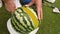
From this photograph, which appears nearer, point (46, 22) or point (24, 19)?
point (24, 19)

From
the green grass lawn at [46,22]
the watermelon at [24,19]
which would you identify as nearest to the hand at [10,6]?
the green grass lawn at [46,22]

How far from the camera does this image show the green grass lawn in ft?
5.56

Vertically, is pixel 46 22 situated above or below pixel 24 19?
below

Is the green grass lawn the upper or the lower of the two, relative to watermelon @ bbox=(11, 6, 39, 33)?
lower

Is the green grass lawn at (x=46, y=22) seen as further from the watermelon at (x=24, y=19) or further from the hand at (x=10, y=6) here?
the watermelon at (x=24, y=19)

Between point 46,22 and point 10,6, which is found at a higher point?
point 10,6

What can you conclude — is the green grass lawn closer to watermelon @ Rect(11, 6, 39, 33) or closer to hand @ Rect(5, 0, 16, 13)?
hand @ Rect(5, 0, 16, 13)

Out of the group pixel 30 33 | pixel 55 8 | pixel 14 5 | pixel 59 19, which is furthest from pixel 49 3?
pixel 30 33

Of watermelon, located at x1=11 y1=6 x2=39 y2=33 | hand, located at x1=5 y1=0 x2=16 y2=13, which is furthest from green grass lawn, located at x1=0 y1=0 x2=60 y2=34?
watermelon, located at x1=11 y1=6 x2=39 y2=33

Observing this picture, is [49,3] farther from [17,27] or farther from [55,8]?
[17,27]

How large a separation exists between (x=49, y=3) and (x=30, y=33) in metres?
0.60

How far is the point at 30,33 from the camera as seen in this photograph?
4.97ft

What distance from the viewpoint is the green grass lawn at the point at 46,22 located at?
5.56 ft

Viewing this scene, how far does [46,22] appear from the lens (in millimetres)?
1776
